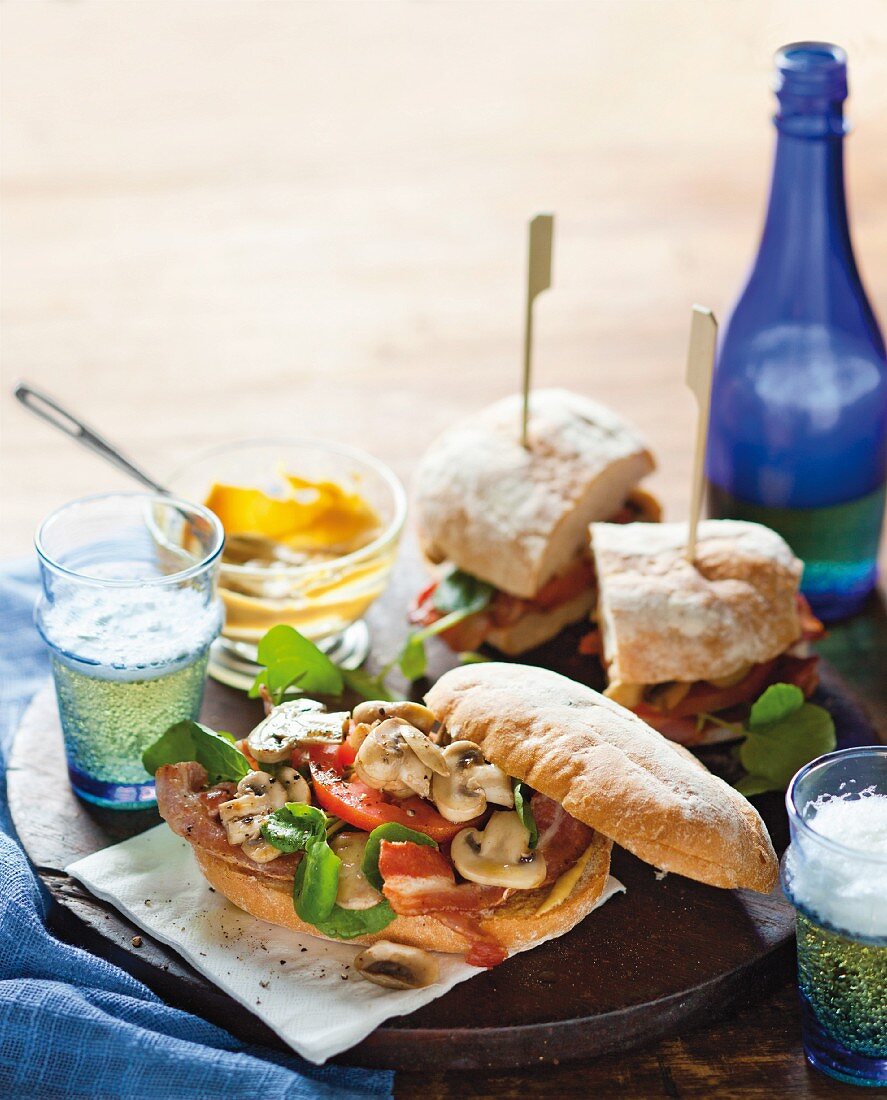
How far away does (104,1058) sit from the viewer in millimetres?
2553

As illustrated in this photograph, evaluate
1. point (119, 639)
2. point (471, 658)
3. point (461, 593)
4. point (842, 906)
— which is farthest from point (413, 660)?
point (842, 906)

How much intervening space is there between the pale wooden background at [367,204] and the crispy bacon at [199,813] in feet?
4.99

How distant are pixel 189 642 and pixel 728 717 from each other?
48.4 inches

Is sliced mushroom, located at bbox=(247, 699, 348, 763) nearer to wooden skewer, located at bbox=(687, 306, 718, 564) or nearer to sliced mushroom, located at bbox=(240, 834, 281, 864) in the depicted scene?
sliced mushroom, located at bbox=(240, 834, 281, 864)

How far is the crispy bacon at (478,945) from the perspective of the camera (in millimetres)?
2678

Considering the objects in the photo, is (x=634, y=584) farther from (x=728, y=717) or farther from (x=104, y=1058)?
(x=104, y=1058)

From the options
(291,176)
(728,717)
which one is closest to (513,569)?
(728,717)

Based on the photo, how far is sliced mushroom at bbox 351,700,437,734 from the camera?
9.42 feet

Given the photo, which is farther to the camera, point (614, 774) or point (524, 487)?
point (524, 487)

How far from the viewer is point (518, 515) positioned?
369cm

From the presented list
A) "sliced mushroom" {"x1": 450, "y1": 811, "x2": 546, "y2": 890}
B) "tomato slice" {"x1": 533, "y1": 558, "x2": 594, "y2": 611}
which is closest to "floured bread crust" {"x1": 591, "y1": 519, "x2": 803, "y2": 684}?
"tomato slice" {"x1": 533, "y1": 558, "x2": 594, "y2": 611}

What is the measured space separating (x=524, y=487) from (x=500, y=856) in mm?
1253

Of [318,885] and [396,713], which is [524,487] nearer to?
[396,713]

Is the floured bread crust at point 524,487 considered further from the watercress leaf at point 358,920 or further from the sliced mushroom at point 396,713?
the watercress leaf at point 358,920
